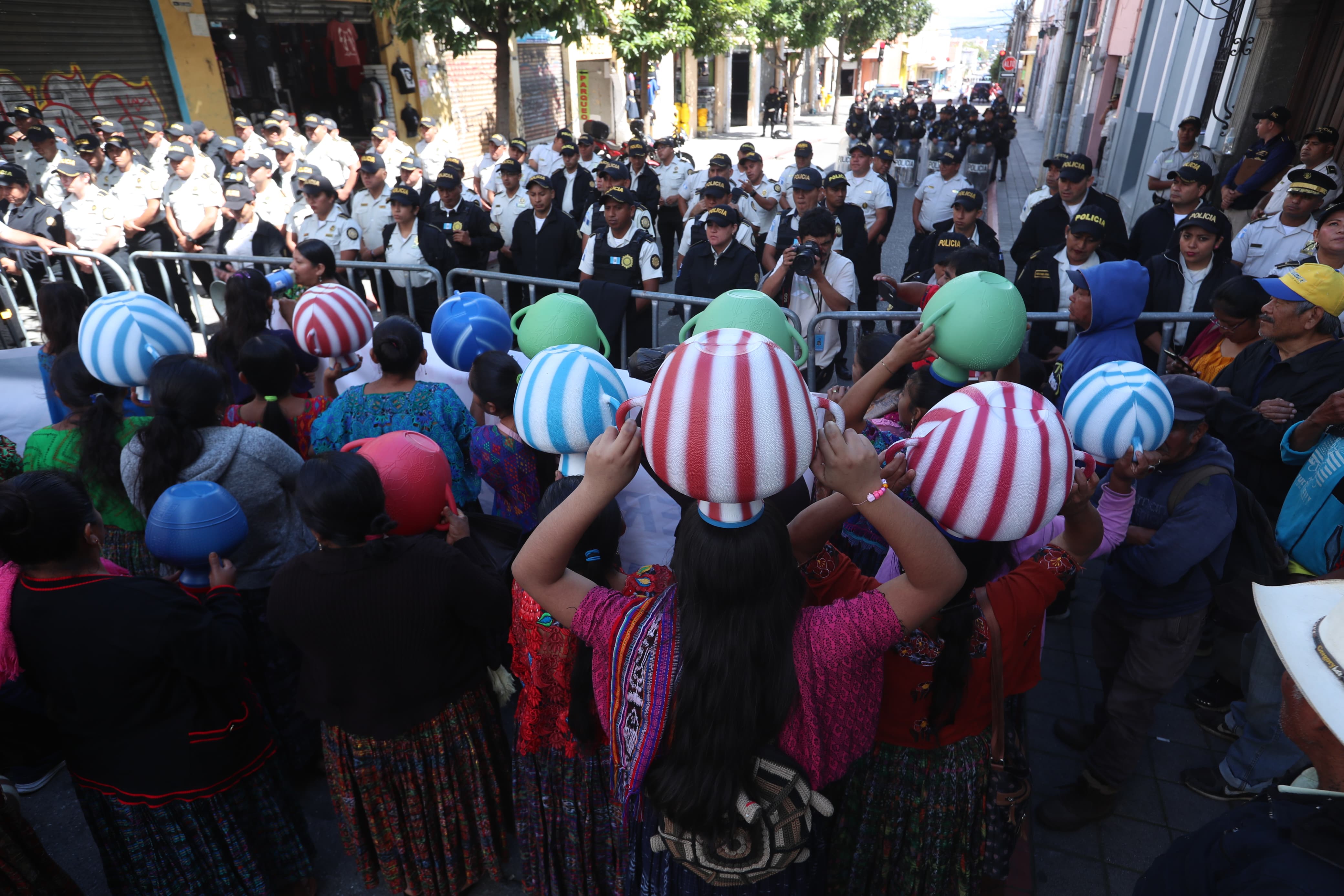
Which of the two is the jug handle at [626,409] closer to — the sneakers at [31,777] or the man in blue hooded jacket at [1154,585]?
the man in blue hooded jacket at [1154,585]

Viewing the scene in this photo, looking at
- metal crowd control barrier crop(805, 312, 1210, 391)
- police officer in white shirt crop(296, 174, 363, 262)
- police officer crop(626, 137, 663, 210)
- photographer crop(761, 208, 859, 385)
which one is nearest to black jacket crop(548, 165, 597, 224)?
police officer crop(626, 137, 663, 210)

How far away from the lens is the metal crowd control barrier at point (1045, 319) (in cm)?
415

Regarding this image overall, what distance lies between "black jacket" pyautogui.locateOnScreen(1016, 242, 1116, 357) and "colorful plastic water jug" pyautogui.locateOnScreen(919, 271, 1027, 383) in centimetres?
287

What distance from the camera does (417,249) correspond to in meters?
6.56

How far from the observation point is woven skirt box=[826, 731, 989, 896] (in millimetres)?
2211

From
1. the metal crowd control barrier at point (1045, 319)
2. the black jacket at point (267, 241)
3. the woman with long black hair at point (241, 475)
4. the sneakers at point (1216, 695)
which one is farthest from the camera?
the black jacket at point (267, 241)

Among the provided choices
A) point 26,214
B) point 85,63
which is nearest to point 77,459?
point 26,214

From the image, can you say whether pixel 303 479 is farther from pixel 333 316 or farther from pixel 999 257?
pixel 999 257

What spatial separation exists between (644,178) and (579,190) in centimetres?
127

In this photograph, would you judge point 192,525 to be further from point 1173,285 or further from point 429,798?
point 1173,285

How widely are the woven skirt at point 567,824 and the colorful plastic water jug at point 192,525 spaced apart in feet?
3.82

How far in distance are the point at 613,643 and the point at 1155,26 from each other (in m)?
18.1

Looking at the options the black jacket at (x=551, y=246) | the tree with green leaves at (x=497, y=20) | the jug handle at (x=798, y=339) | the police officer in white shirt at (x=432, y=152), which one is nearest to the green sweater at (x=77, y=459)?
the jug handle at (x=798, y=339)

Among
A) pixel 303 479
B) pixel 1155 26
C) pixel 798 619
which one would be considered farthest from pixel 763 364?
pixel 1155 26
